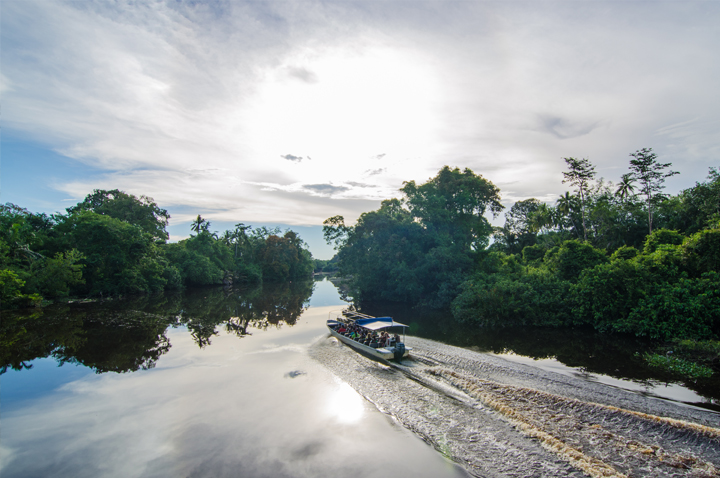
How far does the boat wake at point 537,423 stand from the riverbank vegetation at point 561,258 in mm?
8026

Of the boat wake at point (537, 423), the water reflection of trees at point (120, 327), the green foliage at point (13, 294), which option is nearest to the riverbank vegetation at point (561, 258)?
the boat wake at point (537, 423)

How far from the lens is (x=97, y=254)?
38.1 meters

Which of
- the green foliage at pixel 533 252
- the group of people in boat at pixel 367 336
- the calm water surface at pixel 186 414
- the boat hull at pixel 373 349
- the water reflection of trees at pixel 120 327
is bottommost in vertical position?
the calm water surface at pixel 186 414

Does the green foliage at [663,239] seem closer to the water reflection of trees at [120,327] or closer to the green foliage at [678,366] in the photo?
the green foliage at [678,366]

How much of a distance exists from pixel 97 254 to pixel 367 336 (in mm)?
36016

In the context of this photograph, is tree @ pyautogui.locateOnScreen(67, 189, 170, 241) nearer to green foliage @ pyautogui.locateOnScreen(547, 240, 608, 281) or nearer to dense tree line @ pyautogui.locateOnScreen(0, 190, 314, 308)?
dense tree line @ pyautogui.locateOnScreen(0, 190, 314, 308)

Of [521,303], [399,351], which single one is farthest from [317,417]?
[521,303]

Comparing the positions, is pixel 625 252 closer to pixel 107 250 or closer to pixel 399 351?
pixel 399 351

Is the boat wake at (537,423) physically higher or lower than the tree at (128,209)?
lower

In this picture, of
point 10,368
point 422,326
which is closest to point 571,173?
point 422,326

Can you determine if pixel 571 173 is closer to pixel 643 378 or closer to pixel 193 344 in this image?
pixel 643 378

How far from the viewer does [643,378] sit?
43.3 ft

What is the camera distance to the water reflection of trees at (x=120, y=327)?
18.2 metres

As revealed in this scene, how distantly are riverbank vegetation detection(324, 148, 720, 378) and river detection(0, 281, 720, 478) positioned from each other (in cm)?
851
